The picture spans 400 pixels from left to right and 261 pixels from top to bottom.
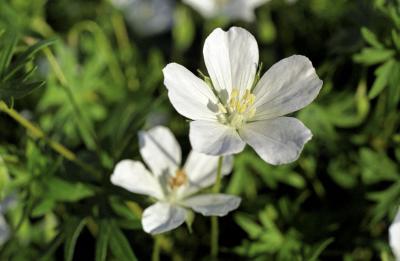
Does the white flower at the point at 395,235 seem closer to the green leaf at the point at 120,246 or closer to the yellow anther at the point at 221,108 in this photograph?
the yellow anther at the point at 221,108

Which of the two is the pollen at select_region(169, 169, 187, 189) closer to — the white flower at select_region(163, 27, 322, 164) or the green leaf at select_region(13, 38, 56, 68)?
the white flower at select_region(163, 27, 322, 164)

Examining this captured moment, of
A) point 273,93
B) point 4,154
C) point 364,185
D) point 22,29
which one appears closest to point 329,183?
point 364,185

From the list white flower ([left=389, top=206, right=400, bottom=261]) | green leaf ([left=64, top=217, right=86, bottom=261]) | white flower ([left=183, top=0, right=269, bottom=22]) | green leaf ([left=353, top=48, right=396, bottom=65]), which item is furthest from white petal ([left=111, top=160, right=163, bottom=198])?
white flower ([left=183, top=0, right=269, bottom=22])

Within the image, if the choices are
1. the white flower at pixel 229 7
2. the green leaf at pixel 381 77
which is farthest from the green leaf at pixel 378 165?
the white flower at pixel 229 7

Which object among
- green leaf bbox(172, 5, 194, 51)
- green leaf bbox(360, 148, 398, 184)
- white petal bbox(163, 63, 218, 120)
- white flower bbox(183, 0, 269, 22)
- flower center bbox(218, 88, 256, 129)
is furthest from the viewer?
green leaf bbox(172, 5, 194, 51)

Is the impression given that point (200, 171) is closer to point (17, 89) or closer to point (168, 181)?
point (168, 181)

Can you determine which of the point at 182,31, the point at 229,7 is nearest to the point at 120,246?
the point at 229,7

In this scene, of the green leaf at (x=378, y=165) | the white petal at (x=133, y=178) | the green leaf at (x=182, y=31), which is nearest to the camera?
the white petal at (x=133, y=178)
